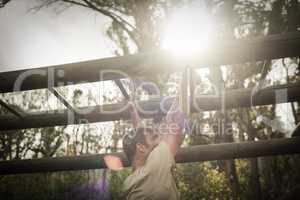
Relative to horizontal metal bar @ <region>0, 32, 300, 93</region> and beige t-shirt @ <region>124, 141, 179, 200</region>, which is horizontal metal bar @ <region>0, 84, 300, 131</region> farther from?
beige t-shirt @ <region>124, 141, 179, 200</region>

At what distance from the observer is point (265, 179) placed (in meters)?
17.1

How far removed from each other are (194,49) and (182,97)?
70 centimetres

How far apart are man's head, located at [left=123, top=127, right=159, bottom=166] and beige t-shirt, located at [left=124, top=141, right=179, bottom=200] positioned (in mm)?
112

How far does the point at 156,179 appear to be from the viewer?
2.46 meters

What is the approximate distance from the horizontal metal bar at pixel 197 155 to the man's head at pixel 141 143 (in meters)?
2.24

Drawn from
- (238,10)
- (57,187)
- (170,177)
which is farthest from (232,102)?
(57,187)

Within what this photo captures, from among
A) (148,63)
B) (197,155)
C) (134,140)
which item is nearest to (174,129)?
(134,140)

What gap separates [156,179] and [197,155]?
8.18 ft

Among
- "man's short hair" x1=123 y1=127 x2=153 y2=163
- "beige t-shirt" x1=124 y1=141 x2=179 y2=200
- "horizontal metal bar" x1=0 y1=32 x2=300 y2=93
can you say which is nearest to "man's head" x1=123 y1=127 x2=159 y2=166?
"man's short hair" x1=123 y1=127 x2=153 y2=163

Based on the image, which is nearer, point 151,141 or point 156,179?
point 156,179

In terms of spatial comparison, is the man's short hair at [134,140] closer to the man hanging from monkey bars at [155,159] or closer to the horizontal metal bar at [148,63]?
the man hanging from monkey bars at [155,159]

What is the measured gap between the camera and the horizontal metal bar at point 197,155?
469cm

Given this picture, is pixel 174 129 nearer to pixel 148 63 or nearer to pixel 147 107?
pixel 148 63

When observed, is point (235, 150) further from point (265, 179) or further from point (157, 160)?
point (265, 179)
